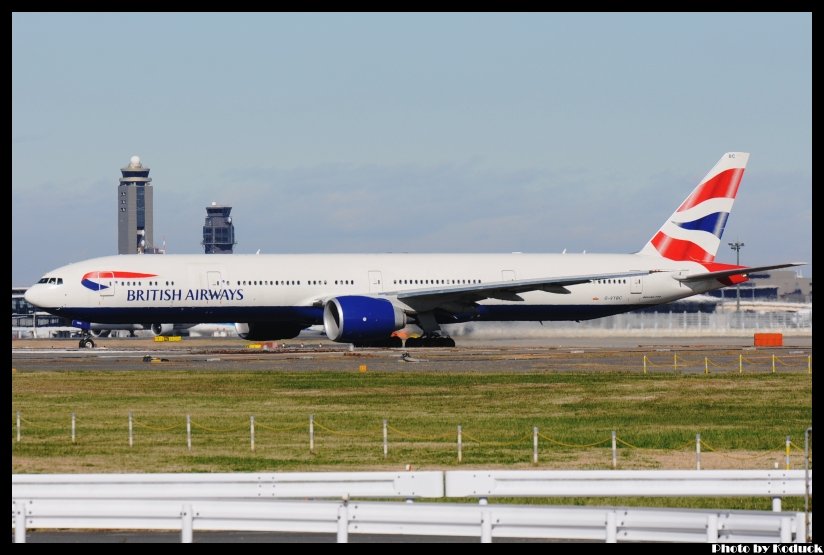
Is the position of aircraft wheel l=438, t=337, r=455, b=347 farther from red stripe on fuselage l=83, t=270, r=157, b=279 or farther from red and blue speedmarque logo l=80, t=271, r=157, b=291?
red and blue speedmarque logo l=80, t=271, r=157, b=291

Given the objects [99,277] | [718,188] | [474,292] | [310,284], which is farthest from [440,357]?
[718,188]

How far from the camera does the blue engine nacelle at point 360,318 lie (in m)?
55.3

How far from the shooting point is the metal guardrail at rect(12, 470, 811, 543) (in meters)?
14.4

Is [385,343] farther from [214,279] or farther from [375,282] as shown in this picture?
A: [214,279]

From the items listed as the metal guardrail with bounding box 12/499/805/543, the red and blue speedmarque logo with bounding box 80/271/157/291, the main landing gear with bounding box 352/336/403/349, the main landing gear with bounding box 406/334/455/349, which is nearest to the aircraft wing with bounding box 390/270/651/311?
the main landing gear with bounding box 352/336/403/349

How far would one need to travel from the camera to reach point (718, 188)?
67750 millimetres

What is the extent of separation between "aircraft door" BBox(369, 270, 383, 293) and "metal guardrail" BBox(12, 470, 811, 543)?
43309 mm

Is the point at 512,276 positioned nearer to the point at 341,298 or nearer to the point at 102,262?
Result: the point at 341,298

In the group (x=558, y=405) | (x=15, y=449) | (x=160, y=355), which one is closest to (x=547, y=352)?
(x=160, y=355)

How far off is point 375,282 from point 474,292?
5.15 m

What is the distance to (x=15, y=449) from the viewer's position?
26.5m
